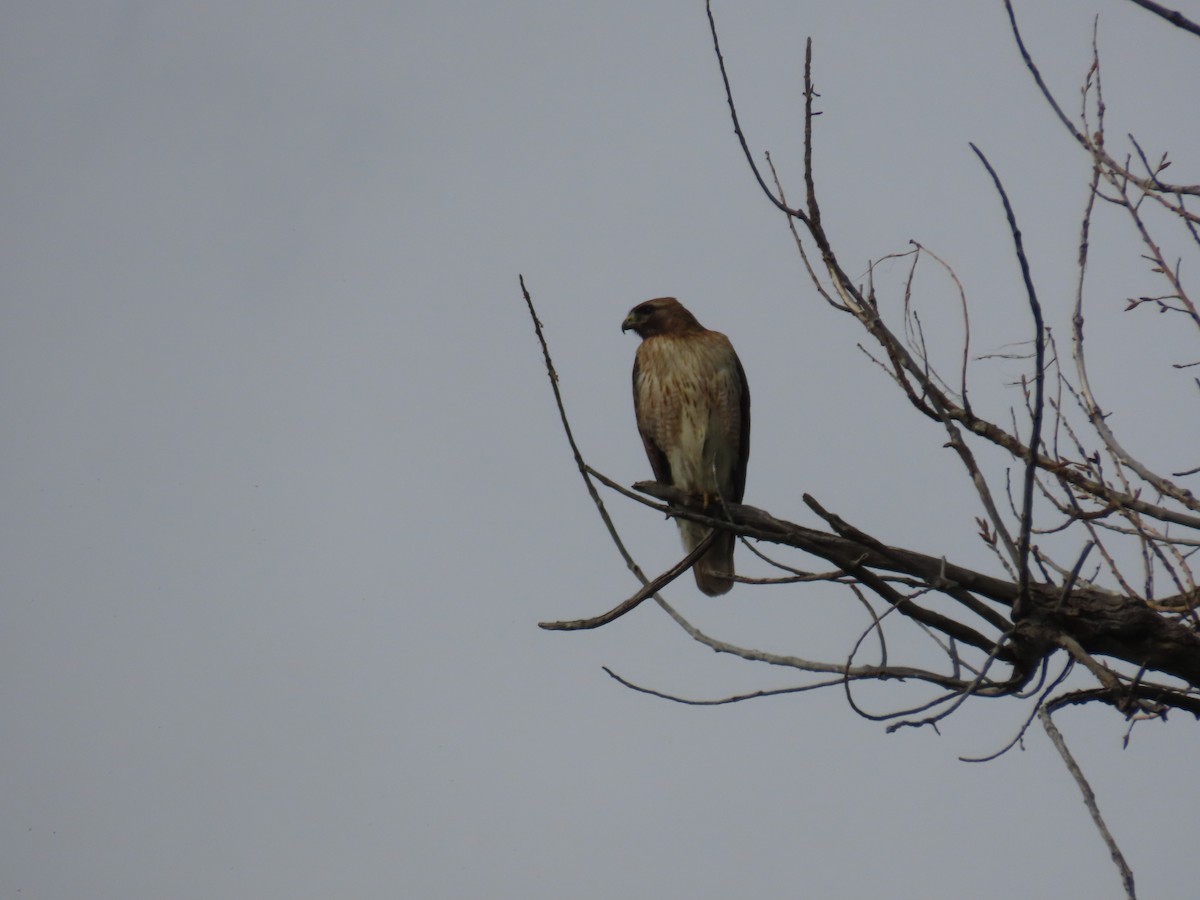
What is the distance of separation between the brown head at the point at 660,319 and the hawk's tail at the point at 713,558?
A: 1.18 meters

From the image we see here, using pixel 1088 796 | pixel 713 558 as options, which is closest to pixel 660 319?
pixel 713 558

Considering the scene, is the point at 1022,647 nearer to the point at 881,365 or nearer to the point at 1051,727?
the point at 1051,727

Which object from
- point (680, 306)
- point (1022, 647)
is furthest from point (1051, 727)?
point (680, 306)

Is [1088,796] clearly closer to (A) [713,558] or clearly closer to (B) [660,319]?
(A) [713,558]

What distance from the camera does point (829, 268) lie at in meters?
3.53

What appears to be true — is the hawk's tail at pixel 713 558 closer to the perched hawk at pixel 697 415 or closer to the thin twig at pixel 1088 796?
the perched hawk at pixel 697 415

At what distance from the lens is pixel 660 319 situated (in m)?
7.20

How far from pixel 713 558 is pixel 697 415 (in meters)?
0.91

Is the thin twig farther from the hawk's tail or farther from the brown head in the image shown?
the brown head

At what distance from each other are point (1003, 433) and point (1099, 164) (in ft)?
2.90

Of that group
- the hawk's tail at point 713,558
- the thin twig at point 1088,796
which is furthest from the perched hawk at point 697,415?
the thin twig at point 1088,796

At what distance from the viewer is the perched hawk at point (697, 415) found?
21.6 feet

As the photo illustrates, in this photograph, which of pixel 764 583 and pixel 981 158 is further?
pixel 764 583

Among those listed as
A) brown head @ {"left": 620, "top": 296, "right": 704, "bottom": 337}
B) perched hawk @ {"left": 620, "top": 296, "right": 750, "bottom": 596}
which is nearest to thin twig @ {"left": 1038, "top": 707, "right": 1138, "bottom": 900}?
perched hawk @ {"left": 620, "top": 296, "right": 750, "bottom": 596}
